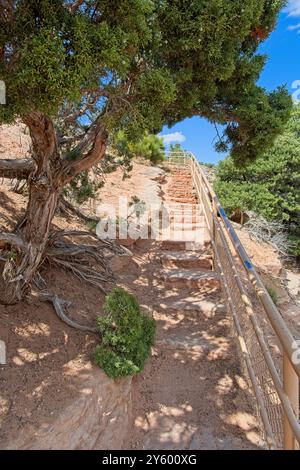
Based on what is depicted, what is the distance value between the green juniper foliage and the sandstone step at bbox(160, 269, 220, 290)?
1994 mm

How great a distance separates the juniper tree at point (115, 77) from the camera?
7.63 ft

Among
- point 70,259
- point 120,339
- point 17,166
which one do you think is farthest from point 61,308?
point 17,166

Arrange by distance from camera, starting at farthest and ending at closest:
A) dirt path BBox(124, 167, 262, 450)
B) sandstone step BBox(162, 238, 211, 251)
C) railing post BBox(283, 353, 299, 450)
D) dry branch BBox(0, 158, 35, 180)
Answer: sandstone step BBox(162, 238, 211, 251), dry branch BBox(0, 158, 35, 180), dirt path BBox(124, 167, 262, 450), railing post BBox(283, 353, 299, 450)

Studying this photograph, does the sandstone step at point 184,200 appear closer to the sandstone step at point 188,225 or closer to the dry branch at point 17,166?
the sandstone step at point 188,225

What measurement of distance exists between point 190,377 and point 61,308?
159 cm

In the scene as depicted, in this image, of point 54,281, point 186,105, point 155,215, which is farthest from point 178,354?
point 155,215

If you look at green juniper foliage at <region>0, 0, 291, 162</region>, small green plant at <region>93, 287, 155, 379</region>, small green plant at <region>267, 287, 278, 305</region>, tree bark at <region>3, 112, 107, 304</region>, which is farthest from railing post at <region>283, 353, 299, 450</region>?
small green plant at <region>267, 287, 278, 305</region>

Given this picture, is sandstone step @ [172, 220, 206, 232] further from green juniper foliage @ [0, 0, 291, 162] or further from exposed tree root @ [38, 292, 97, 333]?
exposed tree root @ [38, 292, 97, 333]

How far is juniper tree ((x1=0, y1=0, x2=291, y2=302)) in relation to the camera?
2.33 m

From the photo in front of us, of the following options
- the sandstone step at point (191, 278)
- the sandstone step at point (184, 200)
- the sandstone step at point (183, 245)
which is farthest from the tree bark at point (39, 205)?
the sandstone step at point (184, 200)

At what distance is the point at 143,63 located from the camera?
→ 122 inches

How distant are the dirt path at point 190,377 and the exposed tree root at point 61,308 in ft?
2.59

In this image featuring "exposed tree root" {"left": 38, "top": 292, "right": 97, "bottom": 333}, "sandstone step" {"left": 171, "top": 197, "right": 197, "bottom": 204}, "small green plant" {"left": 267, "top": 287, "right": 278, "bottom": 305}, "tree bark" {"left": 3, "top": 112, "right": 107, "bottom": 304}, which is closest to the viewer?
"tree bark" {"left": 3, "top": 112, "right": 107, "bottom": 304}

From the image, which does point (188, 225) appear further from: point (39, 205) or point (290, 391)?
point (290, 391)
